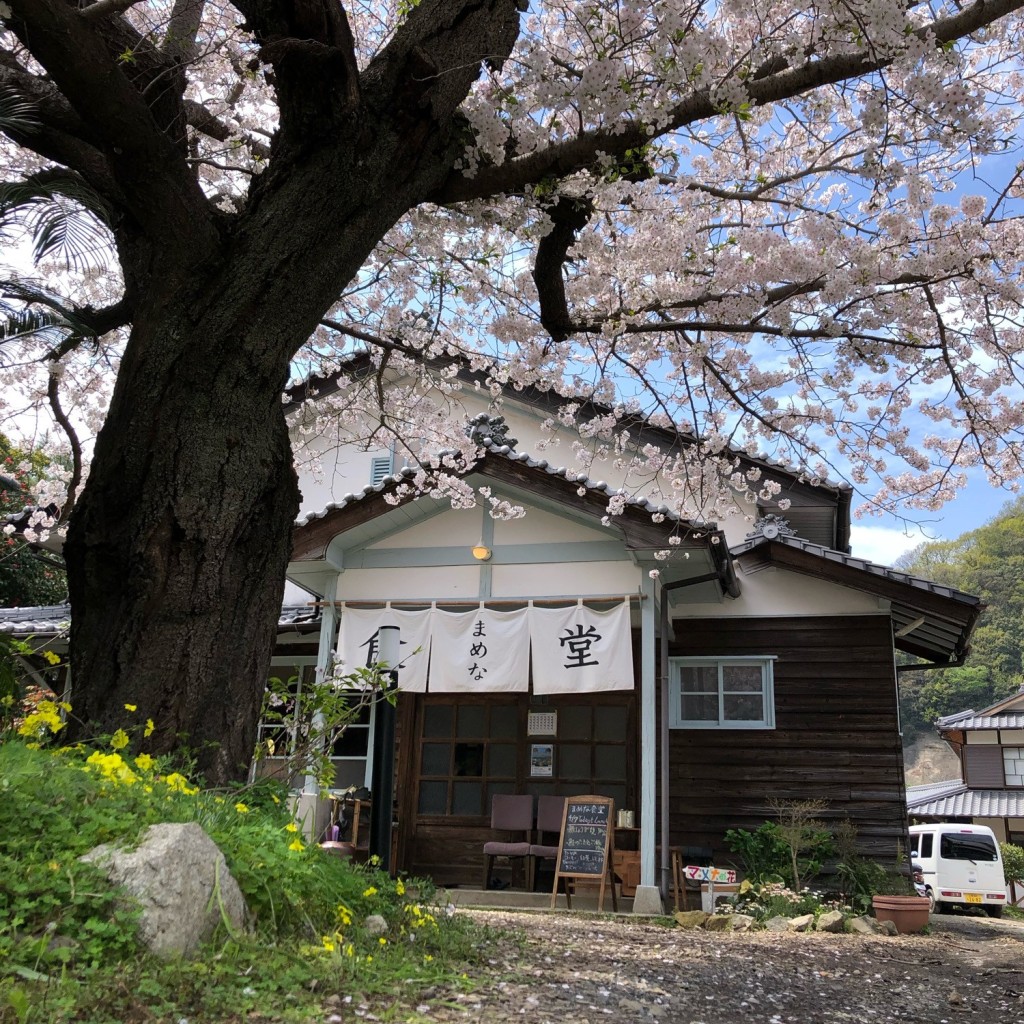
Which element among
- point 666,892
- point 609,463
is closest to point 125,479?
point 666,892

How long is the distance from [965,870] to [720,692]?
41.1ft

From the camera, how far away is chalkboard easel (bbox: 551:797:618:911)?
7.90m

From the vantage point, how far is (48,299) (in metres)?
4.47

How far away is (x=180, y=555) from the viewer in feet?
12.2

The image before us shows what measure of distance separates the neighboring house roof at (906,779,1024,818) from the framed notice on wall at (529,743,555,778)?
17.7 m

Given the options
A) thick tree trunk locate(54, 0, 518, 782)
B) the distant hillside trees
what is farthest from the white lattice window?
thick tree trunk locate(54, 0, 518, 782)

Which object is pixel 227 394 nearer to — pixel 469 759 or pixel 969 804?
pixel 469 759

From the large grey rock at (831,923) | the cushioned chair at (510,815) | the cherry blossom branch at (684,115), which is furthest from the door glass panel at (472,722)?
the cherry blossom branch at (684,115)

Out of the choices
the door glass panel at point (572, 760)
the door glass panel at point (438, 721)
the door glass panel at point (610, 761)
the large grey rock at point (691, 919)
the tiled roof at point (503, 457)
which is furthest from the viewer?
the door glass panel at point (438, 721)

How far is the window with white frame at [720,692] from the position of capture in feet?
33.2

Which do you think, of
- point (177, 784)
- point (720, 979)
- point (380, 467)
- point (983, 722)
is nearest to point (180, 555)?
point (177, 784)

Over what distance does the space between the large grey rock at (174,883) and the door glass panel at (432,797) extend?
25.6 ft

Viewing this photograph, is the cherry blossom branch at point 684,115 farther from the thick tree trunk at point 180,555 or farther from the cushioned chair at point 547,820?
the cushioned chair at point 547,820

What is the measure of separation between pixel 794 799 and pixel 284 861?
7.78 metres
